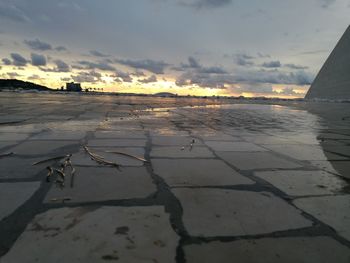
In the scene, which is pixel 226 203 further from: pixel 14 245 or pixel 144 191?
pixel 14 245

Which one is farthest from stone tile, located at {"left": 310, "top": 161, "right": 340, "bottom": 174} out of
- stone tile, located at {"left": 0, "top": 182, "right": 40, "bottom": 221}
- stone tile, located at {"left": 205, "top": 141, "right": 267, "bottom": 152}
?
stone tile, located at {"left": 0, "top": 182, "right": 40, "bottom": 221}

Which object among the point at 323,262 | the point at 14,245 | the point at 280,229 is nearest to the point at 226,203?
the point at 280,229

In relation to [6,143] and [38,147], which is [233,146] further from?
[6,143]

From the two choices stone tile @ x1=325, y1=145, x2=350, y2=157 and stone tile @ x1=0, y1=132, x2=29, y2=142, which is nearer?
stone tile @ x1=325, y1=145, x2=350, y2=157

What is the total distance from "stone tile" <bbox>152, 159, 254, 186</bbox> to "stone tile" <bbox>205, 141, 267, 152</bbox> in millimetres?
946

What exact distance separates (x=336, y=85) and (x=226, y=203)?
316 feet

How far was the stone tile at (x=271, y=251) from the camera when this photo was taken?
5.77 feet

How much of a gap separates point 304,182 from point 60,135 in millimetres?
4466

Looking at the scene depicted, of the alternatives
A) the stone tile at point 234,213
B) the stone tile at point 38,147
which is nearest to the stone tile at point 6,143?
the stone tile at point 38,147

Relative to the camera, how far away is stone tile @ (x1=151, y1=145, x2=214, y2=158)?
174 inches

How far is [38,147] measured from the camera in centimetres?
466

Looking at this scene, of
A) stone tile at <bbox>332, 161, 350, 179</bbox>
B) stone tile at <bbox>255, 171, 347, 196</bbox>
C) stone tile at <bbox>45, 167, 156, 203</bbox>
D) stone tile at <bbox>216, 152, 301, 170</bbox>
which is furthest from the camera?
stone tile at <bbox>216, 152, 301, 170</bbox>

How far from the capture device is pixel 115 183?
118 inches

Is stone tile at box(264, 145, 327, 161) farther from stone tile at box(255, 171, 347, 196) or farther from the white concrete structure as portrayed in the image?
the white concrete structure
